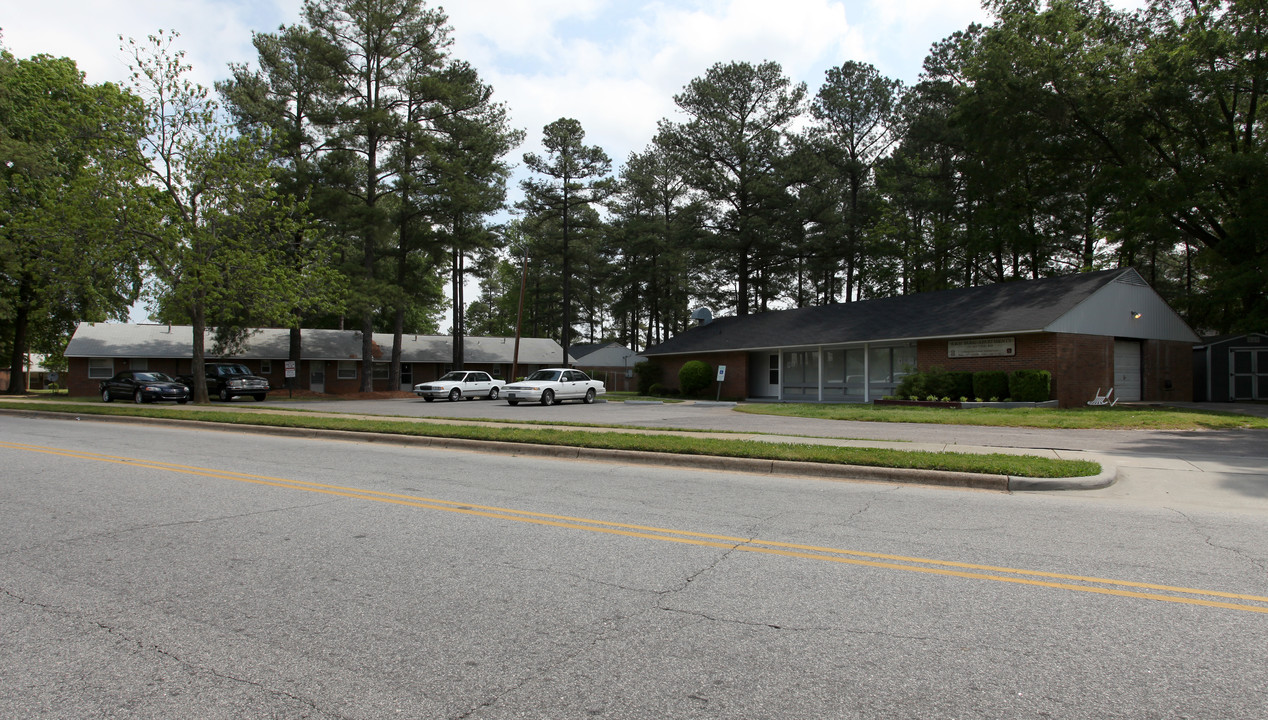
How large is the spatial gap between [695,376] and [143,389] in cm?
2460

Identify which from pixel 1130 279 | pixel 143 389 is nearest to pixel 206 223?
pixel 143 389

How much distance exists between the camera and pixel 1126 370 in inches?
977

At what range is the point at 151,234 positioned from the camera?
25.8m

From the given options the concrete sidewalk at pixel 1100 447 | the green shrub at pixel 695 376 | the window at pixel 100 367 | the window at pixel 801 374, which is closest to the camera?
the concrete sidewalk at pixel 1100 447

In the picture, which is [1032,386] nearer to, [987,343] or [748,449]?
[987,343]

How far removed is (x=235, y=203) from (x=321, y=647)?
91.5 ft

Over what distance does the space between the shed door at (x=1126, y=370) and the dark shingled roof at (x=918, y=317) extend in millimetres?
2680

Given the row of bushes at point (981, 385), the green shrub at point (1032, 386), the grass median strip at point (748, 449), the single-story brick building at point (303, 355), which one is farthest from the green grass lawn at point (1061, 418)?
the single-story brick building at point (303, 355)

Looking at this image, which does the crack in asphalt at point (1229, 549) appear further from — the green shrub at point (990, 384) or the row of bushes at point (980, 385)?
the green shrub at point (990, 384)

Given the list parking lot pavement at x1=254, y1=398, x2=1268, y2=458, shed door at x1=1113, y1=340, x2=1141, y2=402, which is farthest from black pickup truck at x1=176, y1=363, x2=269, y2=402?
shed door at x1=1113, y1=340, x2=1141, y2=402

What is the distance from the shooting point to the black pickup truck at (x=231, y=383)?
33344mm

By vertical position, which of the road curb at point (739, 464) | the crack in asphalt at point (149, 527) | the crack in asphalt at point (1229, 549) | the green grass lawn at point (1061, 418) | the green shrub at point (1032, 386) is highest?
the green shrub at point (1032, 386)

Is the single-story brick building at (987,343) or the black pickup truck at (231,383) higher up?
the single-story brick building at (987,343)

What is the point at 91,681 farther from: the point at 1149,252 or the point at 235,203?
the point at 1149,252
